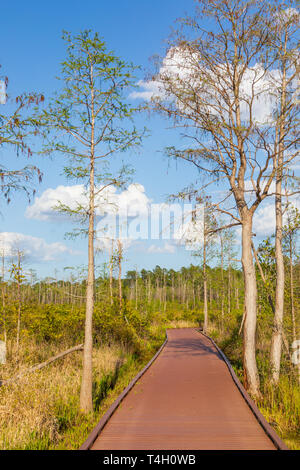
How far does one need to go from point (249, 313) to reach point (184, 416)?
4.36 metres

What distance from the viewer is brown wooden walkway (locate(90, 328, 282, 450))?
21.3ft

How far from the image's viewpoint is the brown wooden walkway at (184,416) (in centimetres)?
650

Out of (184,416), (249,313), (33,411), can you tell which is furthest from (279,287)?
(33,411)

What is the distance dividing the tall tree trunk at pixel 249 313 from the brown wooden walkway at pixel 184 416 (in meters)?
0.69

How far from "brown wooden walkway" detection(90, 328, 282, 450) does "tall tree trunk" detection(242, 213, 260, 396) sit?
69 cm

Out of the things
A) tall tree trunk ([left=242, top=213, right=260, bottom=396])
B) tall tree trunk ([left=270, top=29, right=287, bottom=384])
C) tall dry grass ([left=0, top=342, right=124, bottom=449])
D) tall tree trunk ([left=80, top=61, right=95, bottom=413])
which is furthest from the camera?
tall tree trunk ([left=270, top=29, right=287, bottom=384])

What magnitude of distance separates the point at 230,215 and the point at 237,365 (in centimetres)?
615

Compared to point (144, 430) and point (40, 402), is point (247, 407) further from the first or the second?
point (40, 402)

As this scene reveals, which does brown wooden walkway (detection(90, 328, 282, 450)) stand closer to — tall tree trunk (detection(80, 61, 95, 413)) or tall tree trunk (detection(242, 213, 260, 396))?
tall tree trunk (detection(242, 213, 260, 396))

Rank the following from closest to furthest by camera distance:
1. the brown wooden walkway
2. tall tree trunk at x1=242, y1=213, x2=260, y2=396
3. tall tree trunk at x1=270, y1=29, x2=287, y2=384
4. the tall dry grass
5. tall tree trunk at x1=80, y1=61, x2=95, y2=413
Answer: the brown wooden walkway, the tall dry grass, tall tree trunk at x1=80, y1=61, x2=95, y2=413, tall tree trunk at x1=242, y1=213, x2=260, y2=396, tall tree trunk at x1=270, y1=29, x2=287, y2=384

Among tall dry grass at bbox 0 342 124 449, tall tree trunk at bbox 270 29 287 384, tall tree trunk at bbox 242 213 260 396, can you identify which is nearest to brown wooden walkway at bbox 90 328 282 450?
tall tree trunk at bbox 242 213 260 396

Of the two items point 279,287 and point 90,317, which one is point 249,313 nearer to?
point 279,287

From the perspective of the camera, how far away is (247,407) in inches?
340

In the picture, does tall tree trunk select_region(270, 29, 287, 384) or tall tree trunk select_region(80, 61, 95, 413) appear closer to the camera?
tall tree trunk select_region(80, 61, 95, 413)
